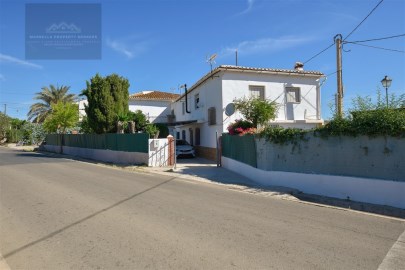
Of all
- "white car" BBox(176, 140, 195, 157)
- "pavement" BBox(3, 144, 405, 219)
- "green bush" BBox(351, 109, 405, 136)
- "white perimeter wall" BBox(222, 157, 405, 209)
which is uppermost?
"green bush" BBox(351, 109, 405, 136)

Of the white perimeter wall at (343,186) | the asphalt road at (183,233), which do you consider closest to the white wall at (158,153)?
the white perimeter wall at (343,186)

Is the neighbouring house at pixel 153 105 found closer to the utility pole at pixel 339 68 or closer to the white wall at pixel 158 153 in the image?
the white wall at pixel 158 153

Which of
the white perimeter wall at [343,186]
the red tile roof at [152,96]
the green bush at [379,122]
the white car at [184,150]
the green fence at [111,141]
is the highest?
the red tile roof at [152,96]

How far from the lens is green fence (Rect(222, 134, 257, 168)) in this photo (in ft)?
43.4

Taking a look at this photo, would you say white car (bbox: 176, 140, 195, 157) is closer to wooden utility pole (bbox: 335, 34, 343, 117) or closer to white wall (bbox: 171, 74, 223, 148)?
white wall (bbox: 171, 74, 223, 148)

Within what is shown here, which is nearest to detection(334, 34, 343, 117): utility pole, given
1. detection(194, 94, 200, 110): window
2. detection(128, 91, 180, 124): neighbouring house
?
detection(194, 94, 200, 110): window

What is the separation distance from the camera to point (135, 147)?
66.5 ft

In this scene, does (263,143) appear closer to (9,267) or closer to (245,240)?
(245,240)

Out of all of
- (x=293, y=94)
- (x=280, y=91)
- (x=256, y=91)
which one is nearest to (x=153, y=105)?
(x=256, y=91)

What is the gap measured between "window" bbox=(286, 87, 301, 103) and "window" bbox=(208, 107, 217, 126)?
4847mm

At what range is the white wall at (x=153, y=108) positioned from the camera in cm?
3503

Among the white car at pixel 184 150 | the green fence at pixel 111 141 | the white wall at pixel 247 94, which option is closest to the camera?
the white wall at pixel 247 94

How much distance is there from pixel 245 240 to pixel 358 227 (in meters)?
2.48

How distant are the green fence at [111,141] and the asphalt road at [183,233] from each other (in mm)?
10477
